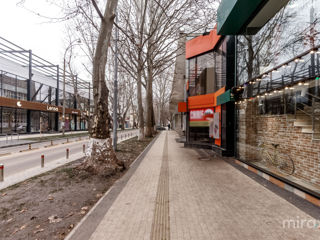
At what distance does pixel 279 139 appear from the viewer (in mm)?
6598

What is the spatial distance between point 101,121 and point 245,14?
7199 mm

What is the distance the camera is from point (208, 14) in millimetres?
9484

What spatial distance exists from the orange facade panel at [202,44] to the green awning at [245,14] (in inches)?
119

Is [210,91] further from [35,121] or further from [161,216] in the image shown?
[35,121]

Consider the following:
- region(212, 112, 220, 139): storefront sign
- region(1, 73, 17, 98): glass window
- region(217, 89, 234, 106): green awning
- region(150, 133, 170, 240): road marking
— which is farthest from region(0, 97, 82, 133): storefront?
region(150, 133, 170, 240): road marking

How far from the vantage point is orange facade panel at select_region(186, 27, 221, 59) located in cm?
1156

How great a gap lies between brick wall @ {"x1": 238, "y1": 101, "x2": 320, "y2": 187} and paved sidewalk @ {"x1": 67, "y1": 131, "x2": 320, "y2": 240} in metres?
1.62

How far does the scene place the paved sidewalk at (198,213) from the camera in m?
2.91

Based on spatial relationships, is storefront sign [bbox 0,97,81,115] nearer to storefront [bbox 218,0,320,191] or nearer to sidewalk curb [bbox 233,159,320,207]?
storefront [bbox 218,0,320,191]

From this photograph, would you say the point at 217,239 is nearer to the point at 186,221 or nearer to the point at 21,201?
the point at 186,221

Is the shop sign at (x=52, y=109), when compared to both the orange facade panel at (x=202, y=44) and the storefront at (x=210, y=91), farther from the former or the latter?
the orange facade panel at (x=202, y=44)

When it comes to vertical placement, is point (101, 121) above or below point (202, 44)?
below

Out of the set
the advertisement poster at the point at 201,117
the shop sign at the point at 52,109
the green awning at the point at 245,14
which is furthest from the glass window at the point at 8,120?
the green awning at the point at 245,14

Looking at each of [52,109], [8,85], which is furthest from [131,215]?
[52,109]
